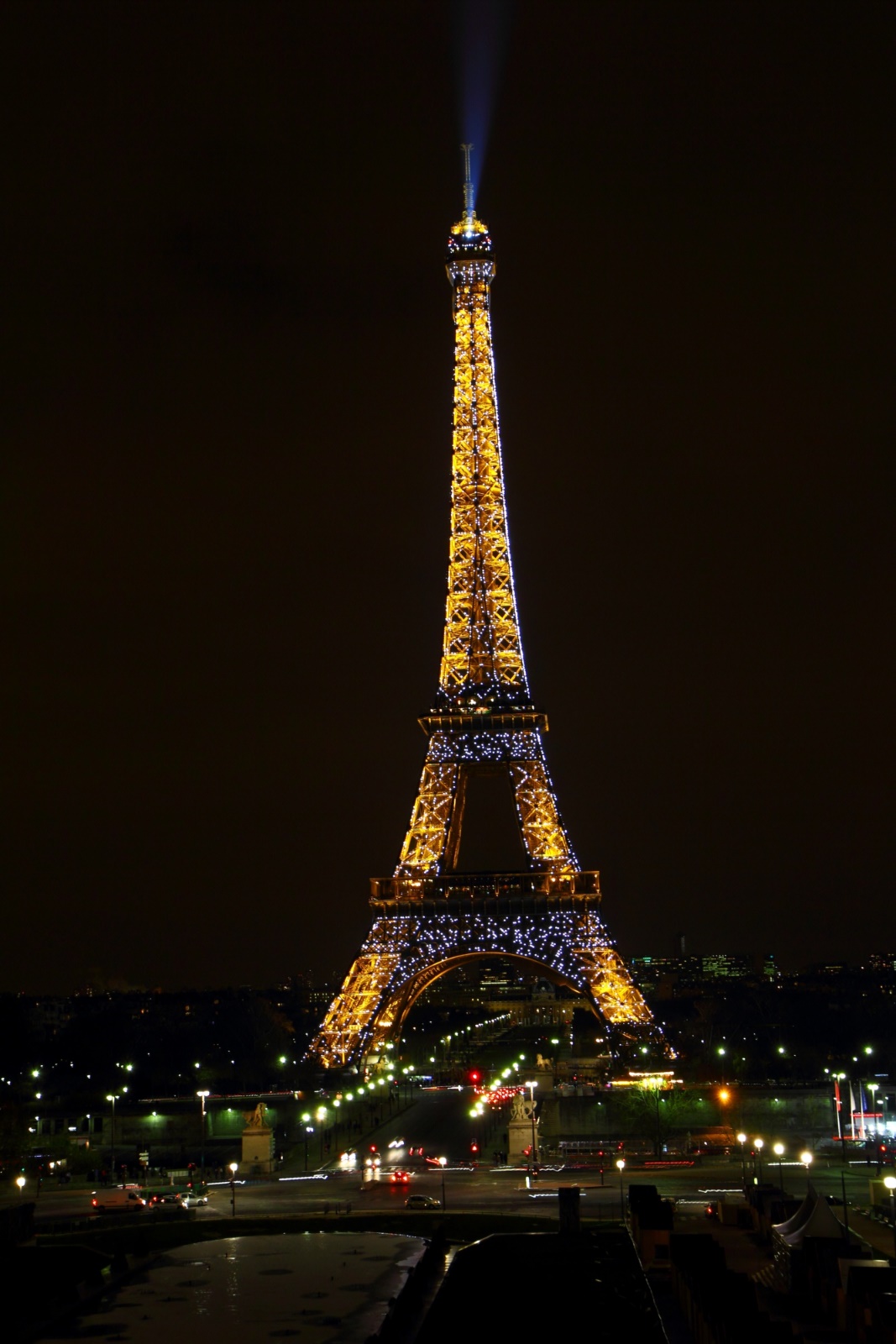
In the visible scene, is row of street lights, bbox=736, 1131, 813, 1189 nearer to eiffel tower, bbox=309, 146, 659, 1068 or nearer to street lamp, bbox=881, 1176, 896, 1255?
street lamp, bbox=881, 1176, 896, 1255

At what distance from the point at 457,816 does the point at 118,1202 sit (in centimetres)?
4249

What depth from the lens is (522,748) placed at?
9269 cm

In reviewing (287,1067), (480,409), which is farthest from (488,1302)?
(287,1067)

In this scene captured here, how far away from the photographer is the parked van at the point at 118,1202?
5659 centimetres

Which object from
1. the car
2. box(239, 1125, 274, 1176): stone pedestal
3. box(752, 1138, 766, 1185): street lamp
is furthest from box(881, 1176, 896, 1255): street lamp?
box(239, 1125, 274, 1176): stone pedestal

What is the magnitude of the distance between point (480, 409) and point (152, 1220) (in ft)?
177

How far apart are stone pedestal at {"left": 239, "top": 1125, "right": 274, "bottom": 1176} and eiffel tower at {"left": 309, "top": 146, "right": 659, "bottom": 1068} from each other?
49.4ft

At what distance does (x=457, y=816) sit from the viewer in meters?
97.6

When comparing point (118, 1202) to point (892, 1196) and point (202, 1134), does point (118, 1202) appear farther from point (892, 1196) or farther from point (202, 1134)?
point (892, 1196)

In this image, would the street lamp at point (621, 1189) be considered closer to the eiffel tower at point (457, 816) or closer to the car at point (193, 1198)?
the car at point (193, 1198)

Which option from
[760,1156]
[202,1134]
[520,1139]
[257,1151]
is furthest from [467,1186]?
[202,1134]

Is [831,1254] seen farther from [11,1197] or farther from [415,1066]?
[415,1066]

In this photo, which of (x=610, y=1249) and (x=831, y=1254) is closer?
(x=831, y=1254)

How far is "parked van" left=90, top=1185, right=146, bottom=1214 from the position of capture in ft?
186
